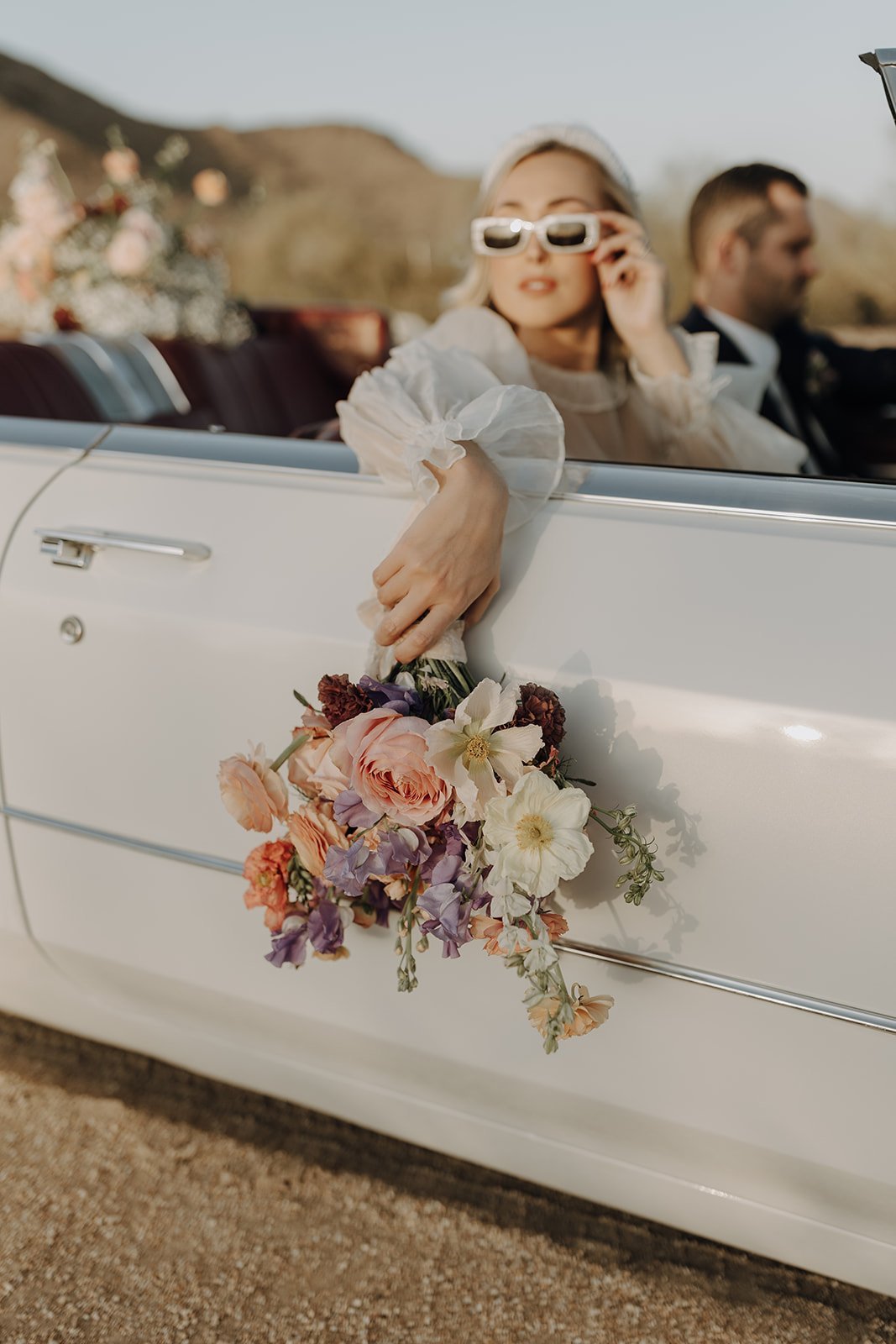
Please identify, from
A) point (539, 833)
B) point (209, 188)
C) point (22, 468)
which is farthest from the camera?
point (209, 188)

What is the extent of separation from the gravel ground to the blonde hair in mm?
1236

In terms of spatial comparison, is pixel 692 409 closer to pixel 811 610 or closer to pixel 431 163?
pixel 811 610

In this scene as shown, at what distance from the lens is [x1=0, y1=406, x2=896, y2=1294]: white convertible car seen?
1096 millimetres

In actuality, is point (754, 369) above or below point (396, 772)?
below

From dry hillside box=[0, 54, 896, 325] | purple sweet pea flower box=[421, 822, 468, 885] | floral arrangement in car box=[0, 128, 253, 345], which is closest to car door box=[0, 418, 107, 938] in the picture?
purple sweet pea flower box=[421, 822, 468, 885]

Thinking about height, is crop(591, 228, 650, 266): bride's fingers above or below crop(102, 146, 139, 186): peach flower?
above

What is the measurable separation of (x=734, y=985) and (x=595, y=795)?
225 millimetres

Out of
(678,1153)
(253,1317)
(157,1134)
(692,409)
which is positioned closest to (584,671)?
(678,1153)

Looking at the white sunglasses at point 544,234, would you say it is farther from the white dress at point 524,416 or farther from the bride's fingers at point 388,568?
the bride's fingers at point 388,568

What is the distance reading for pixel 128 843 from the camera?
1490 millimetres

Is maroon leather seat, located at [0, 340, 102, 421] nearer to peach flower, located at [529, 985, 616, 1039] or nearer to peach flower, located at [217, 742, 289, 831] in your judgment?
peach flower, located at [217, 742, 289, 831]

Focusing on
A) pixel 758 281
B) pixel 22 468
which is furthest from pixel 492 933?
pixel 758 281

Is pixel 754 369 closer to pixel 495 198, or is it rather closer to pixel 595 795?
pixel 495 198

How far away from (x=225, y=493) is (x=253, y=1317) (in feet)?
3.23
